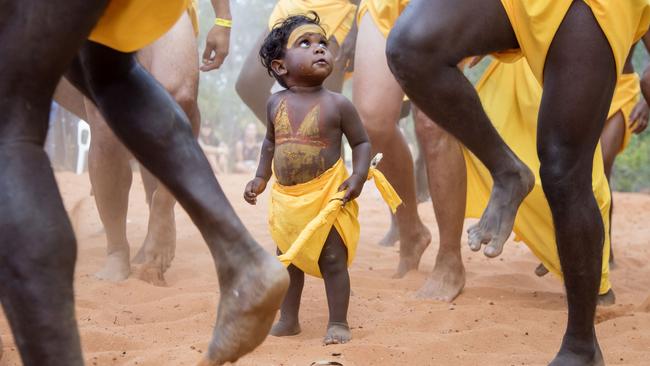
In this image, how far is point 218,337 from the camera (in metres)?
1.95

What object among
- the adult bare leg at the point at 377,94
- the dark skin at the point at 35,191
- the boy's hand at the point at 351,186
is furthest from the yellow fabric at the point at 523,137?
the dark skin at the point at 35,191

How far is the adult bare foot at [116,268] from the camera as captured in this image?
4.39 meters

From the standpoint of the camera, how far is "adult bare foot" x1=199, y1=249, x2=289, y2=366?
1901 mm

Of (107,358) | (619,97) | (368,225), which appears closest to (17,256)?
(107,358)

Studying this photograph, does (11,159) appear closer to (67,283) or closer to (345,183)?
(67,283)

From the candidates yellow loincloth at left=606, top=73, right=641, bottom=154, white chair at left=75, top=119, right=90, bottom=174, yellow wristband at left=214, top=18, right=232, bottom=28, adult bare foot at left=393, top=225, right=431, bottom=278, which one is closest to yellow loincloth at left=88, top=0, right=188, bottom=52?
yellow wristband at left=214, top=18, right=232, bottom=28

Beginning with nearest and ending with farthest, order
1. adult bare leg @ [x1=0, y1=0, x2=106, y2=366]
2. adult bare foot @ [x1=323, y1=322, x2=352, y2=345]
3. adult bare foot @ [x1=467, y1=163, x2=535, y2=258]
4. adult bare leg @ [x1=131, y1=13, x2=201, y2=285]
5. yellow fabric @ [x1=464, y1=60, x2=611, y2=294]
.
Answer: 1. adult bare leg @ [x1=0, y1=0, x2=106, y2=366]
2. adult bare foot @ [x1=467, y1=163, x2=535, y2=258]
3. adult bare foot @ [x1=323, y1=322, x2=352, y2=345]
4. yellow fabric @ [x1=464, y1=60, x2=611, y2=294]
5. adult bare leg @ [x1=131, y1=13, x2=201, y2=285]

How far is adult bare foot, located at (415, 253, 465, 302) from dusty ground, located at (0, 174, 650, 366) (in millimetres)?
56

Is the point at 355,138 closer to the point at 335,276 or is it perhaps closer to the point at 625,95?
the point at 335,276

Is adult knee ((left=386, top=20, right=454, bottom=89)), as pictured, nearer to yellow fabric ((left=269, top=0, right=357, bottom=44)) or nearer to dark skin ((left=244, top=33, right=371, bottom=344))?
dark skin ((left=244, top=33, right=371, bottom=344))

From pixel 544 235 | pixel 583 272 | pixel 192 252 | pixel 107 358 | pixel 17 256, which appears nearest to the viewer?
pixel 17 256

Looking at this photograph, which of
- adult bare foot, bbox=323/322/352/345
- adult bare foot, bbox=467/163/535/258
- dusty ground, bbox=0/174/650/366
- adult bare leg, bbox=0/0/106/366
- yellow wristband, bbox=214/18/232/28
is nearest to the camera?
adult bare leg, bbox=0/0/106/366

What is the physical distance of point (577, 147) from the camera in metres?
2.52

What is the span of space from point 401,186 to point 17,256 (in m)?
3.30
